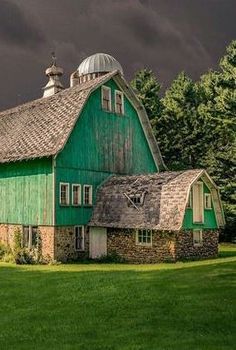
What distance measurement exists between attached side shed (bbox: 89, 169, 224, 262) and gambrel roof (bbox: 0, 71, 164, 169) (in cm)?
507

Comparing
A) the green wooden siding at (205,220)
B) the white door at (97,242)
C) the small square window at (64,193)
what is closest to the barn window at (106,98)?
the small square window at (64,193)

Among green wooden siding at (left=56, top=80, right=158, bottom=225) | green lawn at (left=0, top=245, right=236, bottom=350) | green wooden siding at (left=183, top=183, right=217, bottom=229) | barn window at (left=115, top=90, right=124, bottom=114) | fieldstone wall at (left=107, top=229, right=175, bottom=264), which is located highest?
barn window at (left=115, top=90, right=124, bottom=114)

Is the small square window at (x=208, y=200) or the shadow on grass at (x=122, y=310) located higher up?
the small square window at (x=208, y=200)

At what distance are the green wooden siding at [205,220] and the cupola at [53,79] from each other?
20256mm

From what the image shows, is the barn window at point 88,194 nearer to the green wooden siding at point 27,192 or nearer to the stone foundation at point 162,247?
the stone foundation at point 162,247

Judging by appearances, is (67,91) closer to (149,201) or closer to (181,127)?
(149,201)

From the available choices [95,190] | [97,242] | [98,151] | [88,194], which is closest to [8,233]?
[88,194]

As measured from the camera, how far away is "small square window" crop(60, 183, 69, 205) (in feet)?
101

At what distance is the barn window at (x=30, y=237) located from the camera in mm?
31570

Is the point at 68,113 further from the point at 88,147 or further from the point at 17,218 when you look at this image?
the point at 17,218

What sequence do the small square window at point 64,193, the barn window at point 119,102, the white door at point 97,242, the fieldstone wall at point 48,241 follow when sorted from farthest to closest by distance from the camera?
the barn window at point 119,102 < the white door at point 97,242 < the small square window at point 64,193 < the fieldstone wall at point 48,241


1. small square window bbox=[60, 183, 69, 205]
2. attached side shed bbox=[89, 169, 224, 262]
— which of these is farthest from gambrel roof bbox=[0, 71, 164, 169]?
attached side shed bbox=[89, 169, 224, 262]

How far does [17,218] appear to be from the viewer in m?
32.9

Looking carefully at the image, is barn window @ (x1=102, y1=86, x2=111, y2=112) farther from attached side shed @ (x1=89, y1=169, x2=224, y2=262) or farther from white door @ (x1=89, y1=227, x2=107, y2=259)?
white door @ (x1=89, y1=227, x2=107, y2=259)
